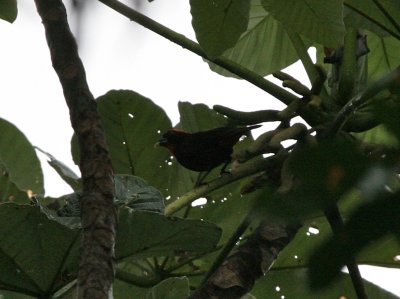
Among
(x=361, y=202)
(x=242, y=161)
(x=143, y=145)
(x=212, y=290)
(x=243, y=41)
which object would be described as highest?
(x=243, y=41)

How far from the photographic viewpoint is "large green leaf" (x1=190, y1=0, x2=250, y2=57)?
219 centimetres

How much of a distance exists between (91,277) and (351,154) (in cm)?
74

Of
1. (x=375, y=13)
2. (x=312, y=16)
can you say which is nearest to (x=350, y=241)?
(x=312, y=16)

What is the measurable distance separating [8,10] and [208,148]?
114 cm

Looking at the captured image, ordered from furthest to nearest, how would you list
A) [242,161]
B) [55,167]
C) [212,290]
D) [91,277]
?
[55,167]
[242,161]
[212,290]
[91,277]

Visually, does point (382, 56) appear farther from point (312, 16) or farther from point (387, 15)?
point (312, 16)

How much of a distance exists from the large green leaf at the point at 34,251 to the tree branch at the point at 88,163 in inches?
12.6

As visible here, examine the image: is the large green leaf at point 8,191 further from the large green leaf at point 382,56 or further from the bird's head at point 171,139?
the large green leaf at point 382,56

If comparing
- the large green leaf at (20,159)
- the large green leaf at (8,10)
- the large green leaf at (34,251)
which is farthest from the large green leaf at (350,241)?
the large green leaf at (20,159)

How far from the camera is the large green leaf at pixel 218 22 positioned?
2186 mm

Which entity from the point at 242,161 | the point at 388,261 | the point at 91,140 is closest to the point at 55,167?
the point at 242,161

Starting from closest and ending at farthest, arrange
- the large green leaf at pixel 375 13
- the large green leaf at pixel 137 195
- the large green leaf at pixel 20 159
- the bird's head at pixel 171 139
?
the large green leaf at pixel 137 195 < the large green leaf at pixel 375 13 < the bird's head at pixel 171 139 < the large green leaf at pixel 20 159

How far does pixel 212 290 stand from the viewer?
176 cm

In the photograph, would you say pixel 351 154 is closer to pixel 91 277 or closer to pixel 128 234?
pixel 91 277
